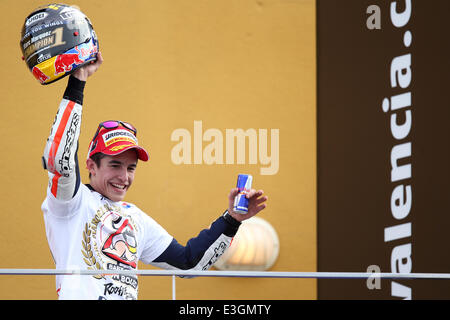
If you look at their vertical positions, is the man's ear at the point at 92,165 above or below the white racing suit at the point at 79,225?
above

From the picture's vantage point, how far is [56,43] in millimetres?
2490

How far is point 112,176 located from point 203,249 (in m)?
0.47

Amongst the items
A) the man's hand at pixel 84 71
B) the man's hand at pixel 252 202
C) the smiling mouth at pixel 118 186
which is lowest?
the man's hand at pixel 252 202

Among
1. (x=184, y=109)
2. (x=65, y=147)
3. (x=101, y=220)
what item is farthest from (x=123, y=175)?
(x=184, y=109)

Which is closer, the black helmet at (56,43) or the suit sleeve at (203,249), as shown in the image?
the black helmet at (56,43)

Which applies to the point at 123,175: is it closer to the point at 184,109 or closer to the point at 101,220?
the point at 101,220

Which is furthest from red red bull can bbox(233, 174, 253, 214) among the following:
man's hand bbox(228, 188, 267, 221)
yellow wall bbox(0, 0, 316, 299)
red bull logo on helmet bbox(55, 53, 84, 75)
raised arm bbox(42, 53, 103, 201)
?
yellow wall bbox(0, 0, 316, 299)

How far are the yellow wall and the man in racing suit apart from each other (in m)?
1.69

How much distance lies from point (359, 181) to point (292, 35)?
103 cm

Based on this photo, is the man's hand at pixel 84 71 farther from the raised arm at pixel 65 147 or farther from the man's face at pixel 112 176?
the man's face at pixel 112 176

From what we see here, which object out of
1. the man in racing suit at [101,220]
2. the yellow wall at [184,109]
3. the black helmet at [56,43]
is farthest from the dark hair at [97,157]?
the yellow wall at [184,109]

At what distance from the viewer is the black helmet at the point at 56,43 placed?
249 centimetres
